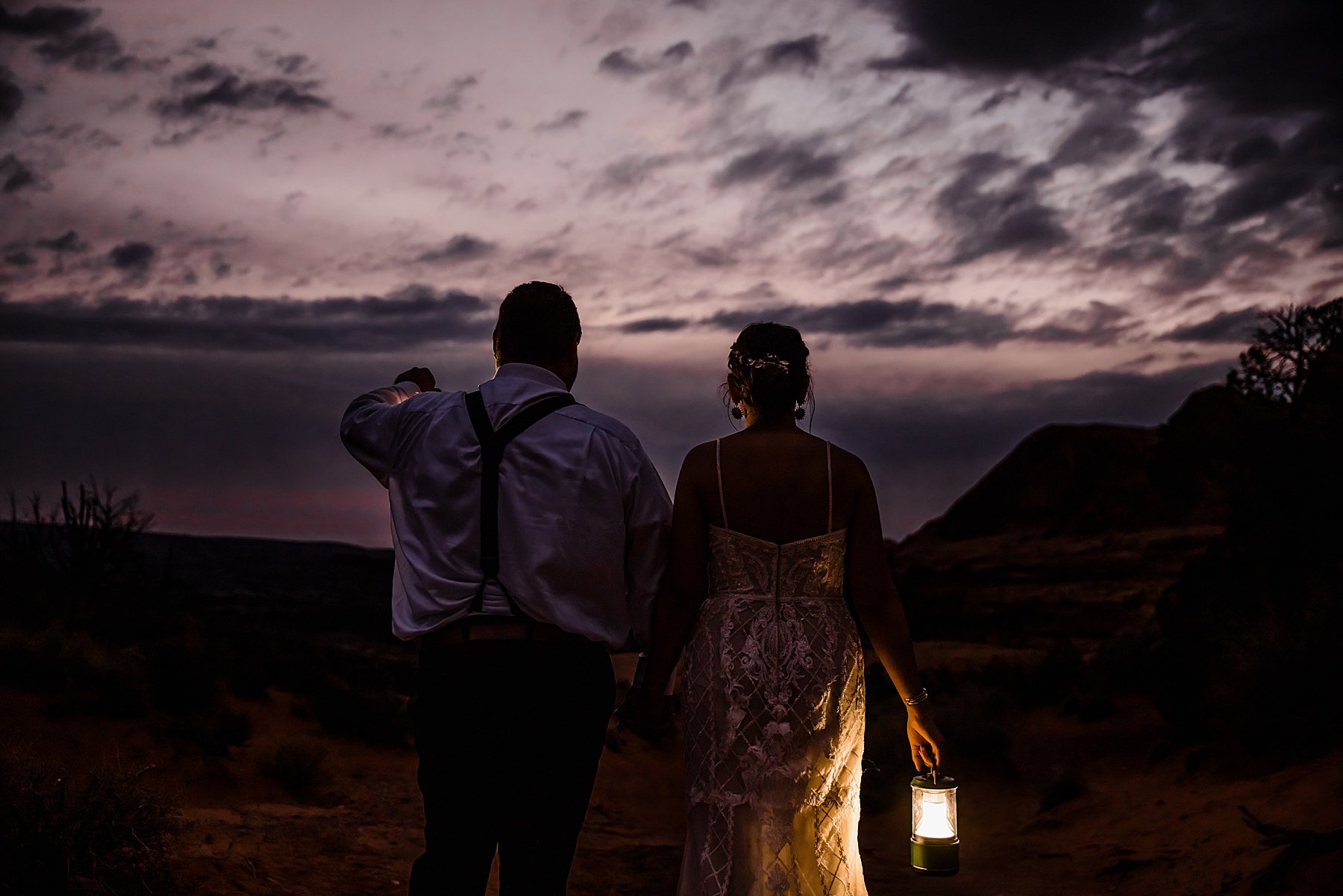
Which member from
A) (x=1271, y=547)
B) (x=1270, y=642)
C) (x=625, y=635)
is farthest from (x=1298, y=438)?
(x=625, y=635)

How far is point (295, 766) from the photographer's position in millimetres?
9008

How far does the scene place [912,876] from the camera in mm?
7422

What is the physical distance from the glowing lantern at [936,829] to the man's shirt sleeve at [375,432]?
7.17 feet

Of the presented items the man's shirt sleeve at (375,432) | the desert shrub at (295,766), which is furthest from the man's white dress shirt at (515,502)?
the desert shrub at (295,766)

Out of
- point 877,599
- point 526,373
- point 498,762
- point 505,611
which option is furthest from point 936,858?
point 526,373

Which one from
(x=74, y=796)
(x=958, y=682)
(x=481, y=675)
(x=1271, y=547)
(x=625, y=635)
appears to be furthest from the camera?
(x=958, y=682)

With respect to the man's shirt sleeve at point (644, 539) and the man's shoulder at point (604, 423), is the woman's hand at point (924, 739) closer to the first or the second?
the man's shirt sleeve at point (644, 539)

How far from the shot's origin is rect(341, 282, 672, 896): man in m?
2.60

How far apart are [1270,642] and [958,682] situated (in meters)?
7.74

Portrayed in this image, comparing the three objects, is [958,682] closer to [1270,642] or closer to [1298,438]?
[1298,438]

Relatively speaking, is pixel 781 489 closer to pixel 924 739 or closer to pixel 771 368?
pixel 771 368

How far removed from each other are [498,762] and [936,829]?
5.80 ft

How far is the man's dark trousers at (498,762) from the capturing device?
2.59 meters

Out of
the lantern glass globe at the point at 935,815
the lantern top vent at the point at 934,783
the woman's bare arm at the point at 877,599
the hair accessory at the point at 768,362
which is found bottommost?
the lantern glass globe at the point at 935,815
